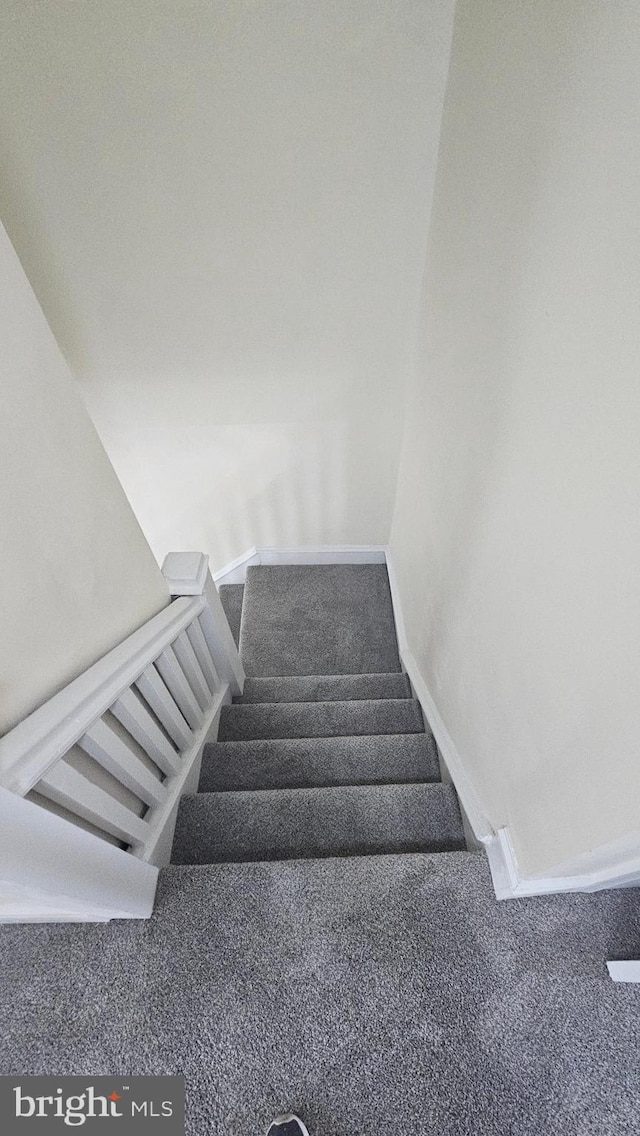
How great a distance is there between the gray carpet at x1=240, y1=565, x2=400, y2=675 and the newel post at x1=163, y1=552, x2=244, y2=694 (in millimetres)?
698

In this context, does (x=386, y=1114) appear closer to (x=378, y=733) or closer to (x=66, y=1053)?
(x=66, y=1053)

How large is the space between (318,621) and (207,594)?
1.44 m

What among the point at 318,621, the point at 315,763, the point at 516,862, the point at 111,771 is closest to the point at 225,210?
the point at 111,771

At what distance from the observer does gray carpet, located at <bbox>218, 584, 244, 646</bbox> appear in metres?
2.97

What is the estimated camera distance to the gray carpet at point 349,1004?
87 cm

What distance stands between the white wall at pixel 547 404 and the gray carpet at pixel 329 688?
96 centimetres

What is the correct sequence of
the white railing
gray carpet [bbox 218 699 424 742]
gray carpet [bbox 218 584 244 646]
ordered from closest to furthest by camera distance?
the white railing
gray carpet [bbox 218 699 424 742]
gray carpet [bbox 218 584 244 646]

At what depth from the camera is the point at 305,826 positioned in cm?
135

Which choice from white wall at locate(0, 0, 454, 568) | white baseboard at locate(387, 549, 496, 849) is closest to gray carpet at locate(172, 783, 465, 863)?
white baseboard at locate(387, 549, 496, 849)

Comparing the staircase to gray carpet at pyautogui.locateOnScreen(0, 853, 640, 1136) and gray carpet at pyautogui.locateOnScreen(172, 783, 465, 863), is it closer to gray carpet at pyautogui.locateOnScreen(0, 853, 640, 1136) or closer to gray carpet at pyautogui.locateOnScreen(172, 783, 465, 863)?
gray carpet at pyautogui.locateOnScreen(172, 783, 465, 863)

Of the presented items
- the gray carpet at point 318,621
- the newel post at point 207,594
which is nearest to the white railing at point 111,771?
the newel post at point 207,594

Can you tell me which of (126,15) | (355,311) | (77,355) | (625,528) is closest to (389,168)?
(355,311)

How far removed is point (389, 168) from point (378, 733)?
2.01m

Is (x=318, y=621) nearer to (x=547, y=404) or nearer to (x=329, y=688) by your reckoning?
(x=329, y=688)
